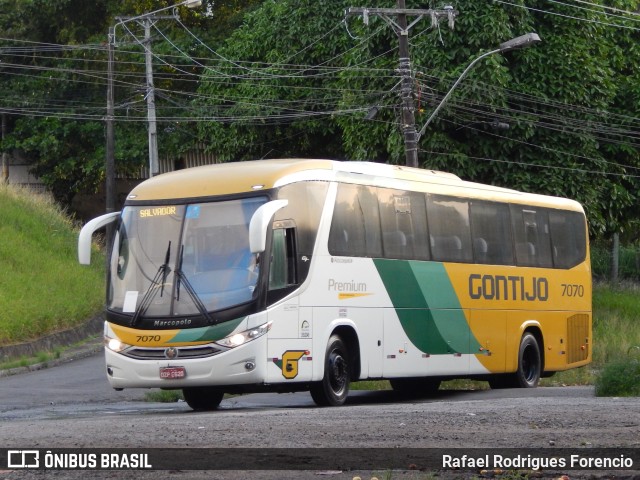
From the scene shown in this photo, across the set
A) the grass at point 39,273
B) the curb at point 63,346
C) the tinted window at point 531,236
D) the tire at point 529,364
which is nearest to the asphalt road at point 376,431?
the tire at point 529,364

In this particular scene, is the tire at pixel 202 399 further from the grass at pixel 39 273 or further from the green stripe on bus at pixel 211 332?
the grass at pixel 39 273

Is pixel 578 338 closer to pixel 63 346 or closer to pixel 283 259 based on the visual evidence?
pixel 283 259

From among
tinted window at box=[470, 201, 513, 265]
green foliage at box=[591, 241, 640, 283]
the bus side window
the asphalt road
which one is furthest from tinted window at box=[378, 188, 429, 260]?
green foliage at box=[591, 241, 640, 283]

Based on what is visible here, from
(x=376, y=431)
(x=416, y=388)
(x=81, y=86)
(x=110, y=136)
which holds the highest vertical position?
(x=81, y=86)

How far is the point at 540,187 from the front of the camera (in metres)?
33.6

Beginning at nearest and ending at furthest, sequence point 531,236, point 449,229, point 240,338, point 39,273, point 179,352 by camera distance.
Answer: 1. point 240,338
2. point 179,352
3. point 449,229
4. point 531,236
5. point 39,273

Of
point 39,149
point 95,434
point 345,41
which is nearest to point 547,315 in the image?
point 95,434

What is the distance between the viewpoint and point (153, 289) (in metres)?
15.4

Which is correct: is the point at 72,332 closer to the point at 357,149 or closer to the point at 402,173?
the point at 357,149

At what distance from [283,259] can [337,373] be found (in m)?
1.92

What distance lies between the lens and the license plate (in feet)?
49.1

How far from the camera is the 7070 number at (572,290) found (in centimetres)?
2262

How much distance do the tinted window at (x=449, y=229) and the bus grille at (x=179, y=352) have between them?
16.9ft

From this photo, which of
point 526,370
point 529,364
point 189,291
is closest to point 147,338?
point 189,291
